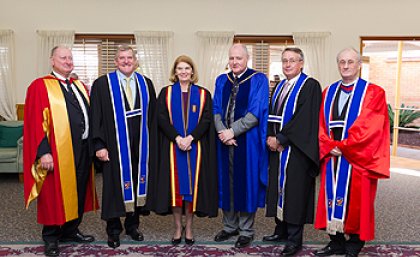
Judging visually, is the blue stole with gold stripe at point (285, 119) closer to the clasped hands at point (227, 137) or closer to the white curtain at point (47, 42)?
the clasped hands at point (227, 137)

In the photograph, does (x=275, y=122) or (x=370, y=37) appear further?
(x=370, y=37)

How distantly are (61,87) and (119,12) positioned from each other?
495cm


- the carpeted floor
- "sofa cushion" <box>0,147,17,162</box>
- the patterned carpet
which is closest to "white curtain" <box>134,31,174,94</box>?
"sofa cushion" <box>0,147,17,162</box>

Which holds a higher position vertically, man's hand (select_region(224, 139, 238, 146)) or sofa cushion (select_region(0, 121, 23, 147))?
man's hand (select_region(224, 139, 238, 146))

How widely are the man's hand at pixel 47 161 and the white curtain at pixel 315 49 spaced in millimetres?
5657

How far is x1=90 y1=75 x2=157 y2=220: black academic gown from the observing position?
353cm

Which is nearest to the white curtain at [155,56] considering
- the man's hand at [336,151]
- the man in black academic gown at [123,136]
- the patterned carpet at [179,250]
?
the man in black academic gown at [123,136]

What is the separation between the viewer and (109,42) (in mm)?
8234

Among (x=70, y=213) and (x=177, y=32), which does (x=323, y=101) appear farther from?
(x=177, y=32)

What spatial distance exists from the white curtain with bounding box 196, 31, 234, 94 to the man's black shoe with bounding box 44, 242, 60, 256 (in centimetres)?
501

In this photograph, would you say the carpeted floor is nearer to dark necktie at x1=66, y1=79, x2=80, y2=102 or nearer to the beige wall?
dark necktie at x1=66, y1=79, x2=80, y2=102

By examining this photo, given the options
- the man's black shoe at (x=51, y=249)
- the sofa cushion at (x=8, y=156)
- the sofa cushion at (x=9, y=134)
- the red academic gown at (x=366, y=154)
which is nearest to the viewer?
the red academic gown at (x=366, y=154)

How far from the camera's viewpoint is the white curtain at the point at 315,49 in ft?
26.1

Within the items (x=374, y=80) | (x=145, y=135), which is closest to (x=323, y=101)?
(x=145, y=135)
